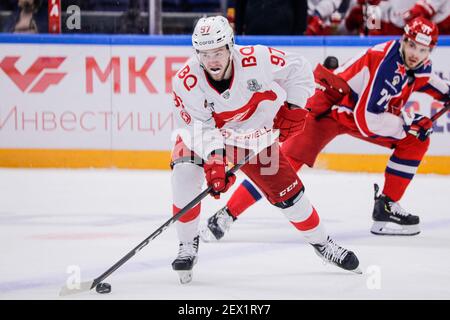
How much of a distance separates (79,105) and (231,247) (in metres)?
2.58

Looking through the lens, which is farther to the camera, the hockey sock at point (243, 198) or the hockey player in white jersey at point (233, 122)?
the hockey sock at point (243, 198)

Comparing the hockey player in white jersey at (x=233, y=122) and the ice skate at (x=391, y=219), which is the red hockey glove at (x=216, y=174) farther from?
the ice skate at (x=391, y=219)

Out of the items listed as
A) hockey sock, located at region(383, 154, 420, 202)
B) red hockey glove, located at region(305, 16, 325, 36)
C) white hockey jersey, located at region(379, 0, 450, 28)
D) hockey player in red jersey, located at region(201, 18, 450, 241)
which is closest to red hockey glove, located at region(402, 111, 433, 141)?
hockey player in red jersey, located at region(201, 18, 450, 241)

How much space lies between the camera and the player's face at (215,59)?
3.44 meters

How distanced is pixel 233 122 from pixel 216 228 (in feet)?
2.66

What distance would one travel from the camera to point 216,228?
174 inches

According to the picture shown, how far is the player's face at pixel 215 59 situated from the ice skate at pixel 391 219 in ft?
4.97

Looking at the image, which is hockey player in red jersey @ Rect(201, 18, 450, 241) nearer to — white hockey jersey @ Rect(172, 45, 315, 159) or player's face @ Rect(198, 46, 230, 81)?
white hockey jersey @ Rect(172, 45, 315, 159)

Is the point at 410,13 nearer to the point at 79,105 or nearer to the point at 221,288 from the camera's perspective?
the point at 79,105

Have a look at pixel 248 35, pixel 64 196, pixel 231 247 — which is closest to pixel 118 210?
pixel 64 196

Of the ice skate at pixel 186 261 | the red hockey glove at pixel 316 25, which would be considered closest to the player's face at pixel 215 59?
the ice skate at pixel 186 261

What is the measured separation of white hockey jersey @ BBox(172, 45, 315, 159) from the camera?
140 inches

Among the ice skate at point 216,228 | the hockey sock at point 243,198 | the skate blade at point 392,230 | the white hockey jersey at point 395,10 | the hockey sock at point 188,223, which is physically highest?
the white hockey jersey at point 395,10

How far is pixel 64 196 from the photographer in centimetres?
557
